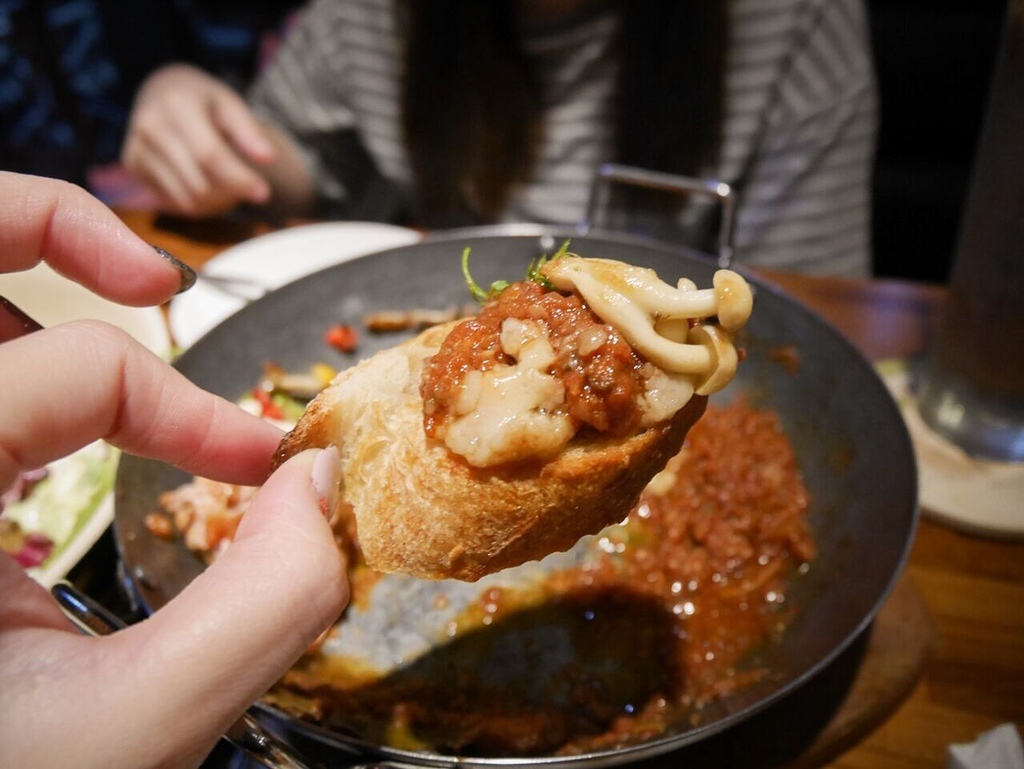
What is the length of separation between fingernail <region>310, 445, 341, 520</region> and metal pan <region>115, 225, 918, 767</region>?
1.31 feet

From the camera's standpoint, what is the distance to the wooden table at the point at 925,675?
139 centimetres

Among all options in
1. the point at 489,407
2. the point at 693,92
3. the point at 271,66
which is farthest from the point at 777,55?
the point at 489,407

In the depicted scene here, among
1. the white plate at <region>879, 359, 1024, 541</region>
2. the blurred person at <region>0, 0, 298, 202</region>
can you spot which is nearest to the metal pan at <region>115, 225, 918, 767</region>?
the white plate at <region>879, 359, 1024, 541</region>

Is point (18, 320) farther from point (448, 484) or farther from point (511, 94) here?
point (511, 94)

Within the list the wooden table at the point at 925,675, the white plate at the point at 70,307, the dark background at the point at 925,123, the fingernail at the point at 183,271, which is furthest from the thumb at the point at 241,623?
the dark background at the point at 925,123

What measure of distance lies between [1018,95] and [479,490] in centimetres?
164

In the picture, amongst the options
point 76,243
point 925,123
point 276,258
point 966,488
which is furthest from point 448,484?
point 925,123

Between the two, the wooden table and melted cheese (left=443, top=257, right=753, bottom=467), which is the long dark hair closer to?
the wooden table

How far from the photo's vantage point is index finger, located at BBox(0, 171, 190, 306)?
43.4 inches

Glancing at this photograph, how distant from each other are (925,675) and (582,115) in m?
2.23

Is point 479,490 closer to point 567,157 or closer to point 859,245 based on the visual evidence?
point 567,157

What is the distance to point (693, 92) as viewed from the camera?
269 cm

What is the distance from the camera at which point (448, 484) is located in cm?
102

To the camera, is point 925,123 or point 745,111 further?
point 925,123
